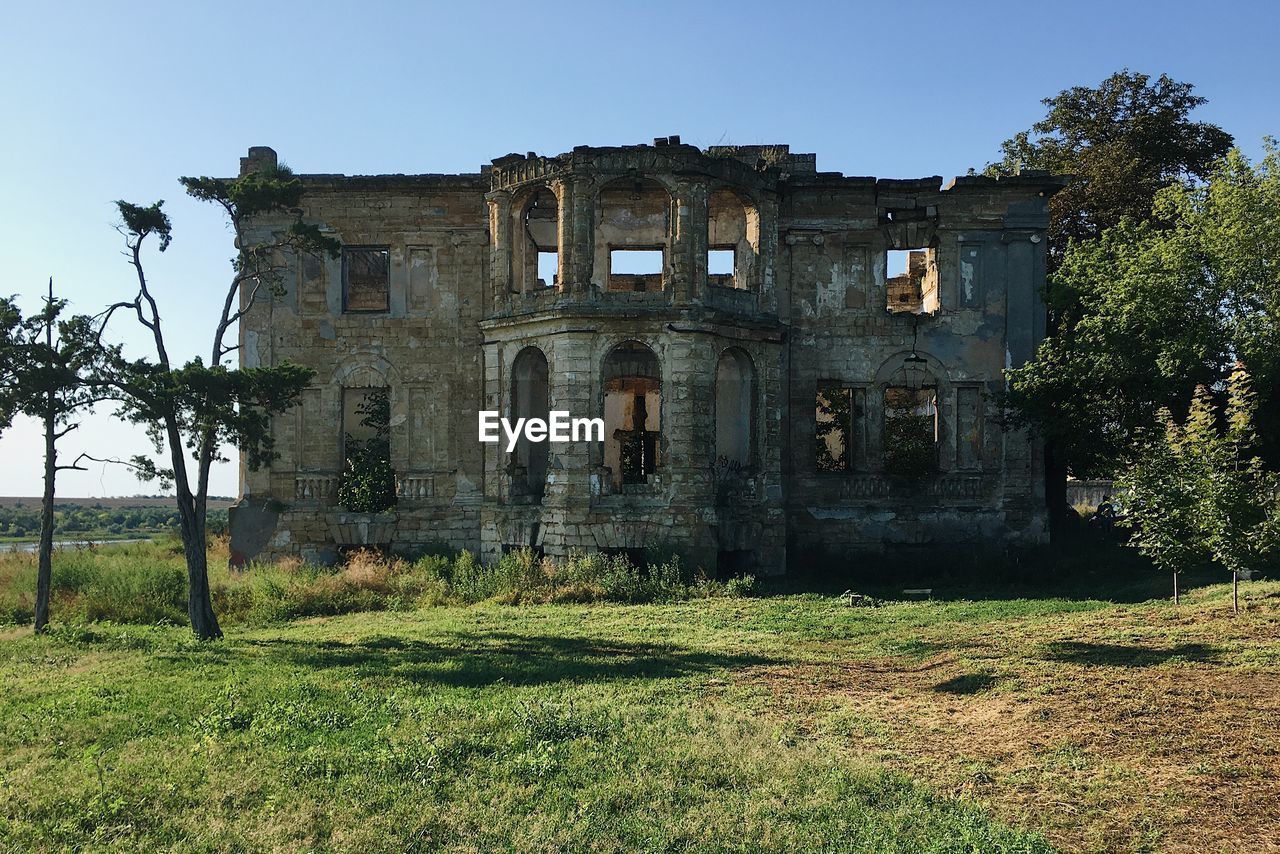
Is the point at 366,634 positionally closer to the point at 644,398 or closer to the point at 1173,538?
the point at 1173,538

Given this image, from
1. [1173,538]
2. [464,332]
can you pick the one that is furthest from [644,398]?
[1173,538]

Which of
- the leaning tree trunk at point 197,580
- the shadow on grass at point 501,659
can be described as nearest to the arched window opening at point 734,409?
the shadow on grass at point 501,659

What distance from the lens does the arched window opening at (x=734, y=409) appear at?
1902 cm

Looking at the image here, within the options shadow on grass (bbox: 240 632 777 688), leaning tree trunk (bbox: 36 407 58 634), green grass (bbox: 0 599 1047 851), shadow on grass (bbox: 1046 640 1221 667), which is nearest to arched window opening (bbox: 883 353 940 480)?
shadow on grass (bbox: 1046 640 1221 667)

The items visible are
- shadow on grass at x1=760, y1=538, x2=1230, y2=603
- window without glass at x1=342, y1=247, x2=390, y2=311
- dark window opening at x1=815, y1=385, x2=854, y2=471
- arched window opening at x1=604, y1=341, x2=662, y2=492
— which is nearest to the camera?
shadow on grass at x1=760, y1=538, x2=1230, y2=603

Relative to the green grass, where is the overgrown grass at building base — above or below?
above

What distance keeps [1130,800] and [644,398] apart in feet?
71.1

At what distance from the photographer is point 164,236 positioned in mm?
13383

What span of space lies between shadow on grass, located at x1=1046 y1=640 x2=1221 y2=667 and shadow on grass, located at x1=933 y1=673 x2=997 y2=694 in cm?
118

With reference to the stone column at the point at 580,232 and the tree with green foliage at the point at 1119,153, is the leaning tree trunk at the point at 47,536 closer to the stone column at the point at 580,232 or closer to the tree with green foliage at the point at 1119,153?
the stone column at the point at 580,232

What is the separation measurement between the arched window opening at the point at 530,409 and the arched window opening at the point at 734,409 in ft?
11.5

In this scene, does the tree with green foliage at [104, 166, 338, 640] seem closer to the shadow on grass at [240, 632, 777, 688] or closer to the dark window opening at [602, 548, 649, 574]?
the shadow on grass at [240, 632, 777, 688]

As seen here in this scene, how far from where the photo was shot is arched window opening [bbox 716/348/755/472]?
19.0 m

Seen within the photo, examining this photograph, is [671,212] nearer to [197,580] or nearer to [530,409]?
[530,409]
